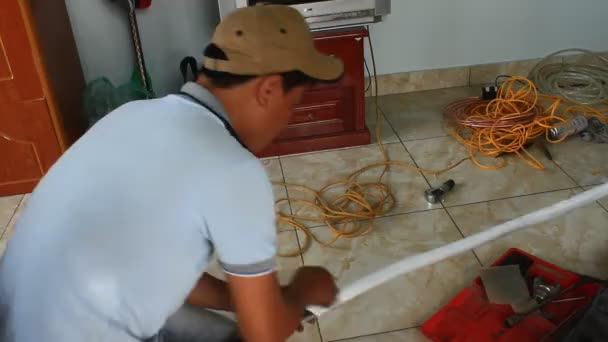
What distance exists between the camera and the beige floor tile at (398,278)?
1507 mm

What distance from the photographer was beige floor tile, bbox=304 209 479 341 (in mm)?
1507

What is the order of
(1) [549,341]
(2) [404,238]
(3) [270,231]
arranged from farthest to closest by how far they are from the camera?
1. (2) [404,238]
2. (1) [549,341]
3. (3) [270,231]

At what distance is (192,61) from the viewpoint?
249 cm

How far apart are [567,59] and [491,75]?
1.37ft

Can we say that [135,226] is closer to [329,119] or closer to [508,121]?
[329,119]

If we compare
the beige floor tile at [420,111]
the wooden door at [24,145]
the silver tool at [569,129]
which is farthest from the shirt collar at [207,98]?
the silver tool at [569,129]

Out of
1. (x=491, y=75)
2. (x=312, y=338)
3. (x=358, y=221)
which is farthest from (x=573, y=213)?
(x=491, y=75)

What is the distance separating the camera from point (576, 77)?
2.84 m

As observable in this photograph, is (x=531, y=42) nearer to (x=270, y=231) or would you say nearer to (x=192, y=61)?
(x=192, y=61)

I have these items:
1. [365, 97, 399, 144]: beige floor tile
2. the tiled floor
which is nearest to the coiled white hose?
the tiled floor

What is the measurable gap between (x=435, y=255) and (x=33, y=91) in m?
1.56

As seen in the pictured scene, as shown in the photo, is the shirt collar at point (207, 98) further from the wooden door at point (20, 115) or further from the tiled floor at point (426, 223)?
the wooden door at point (20, 115)

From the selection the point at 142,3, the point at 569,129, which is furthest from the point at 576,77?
the point at 142,3

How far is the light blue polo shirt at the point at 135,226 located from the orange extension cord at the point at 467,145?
1039 mm
